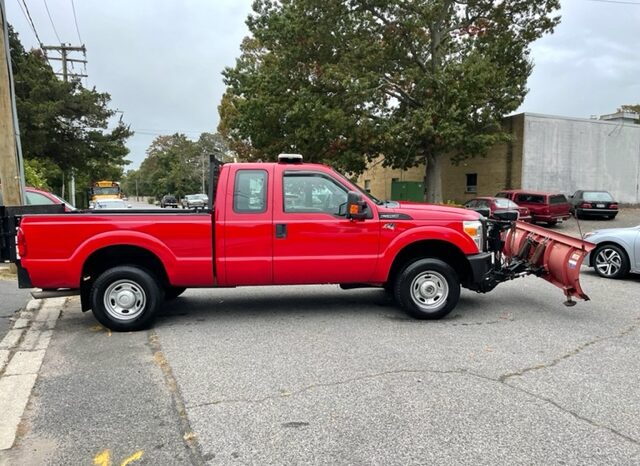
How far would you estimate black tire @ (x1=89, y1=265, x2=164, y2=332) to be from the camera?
603 cm

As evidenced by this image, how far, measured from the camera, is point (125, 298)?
20.0 ft

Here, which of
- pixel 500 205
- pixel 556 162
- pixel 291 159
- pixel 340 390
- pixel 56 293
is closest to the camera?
pixel 340 390

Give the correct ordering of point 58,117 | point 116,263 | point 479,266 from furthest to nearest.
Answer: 1. point 58,117
2. point 479,266
3. point 116,263

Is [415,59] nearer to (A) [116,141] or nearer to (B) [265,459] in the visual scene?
(A) [116,141]

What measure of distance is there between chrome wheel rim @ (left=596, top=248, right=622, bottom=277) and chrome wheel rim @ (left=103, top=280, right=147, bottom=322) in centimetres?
850

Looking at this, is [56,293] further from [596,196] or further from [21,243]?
[596,196]

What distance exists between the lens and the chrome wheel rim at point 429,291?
6469 millimetres

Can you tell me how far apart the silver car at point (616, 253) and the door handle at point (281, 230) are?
6.75 meters

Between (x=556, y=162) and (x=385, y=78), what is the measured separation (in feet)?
38.0

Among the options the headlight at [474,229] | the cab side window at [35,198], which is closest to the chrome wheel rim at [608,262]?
the headlight at [474,229]

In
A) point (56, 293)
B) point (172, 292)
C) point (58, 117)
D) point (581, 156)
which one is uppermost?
point (58, 117)

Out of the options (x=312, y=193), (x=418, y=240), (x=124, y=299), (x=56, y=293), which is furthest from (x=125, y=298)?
(x=418, y=240)

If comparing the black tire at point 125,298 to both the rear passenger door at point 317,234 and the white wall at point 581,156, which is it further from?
the white wall at point 581,156

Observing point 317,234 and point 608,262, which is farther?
point 608,262
